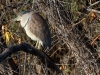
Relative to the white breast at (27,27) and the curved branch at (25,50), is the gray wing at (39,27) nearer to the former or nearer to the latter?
the white breast at (27,27)

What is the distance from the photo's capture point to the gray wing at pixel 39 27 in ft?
18.6

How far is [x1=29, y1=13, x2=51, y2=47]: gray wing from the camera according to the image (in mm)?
5671

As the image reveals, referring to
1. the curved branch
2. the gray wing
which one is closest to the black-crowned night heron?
the gray wing

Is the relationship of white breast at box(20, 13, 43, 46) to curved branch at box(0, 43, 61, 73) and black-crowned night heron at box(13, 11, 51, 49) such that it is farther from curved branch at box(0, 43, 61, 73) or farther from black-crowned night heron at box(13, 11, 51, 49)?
curved branch at box(0, 43, 61, 73)

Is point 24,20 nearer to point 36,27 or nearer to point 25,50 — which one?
point 36,27

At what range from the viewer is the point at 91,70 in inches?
212

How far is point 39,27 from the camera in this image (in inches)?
231

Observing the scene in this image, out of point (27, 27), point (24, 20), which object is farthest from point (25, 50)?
point (24, 20)

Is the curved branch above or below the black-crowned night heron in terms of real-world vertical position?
above

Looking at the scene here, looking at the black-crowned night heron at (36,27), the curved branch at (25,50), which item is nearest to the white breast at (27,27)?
the black-crowned night heron at (36,27)

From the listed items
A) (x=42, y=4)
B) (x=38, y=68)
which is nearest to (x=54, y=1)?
(x=42, y=4)

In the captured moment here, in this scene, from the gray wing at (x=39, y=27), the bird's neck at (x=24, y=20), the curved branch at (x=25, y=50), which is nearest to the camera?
the curved branch at (x=25, y=50)

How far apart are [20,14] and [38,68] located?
109cm

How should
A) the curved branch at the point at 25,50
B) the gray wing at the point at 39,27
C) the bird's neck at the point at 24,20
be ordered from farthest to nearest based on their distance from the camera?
1. the bird's neck at the point at 24,20
2. the gray wing at the point at 39,27
3. the curved branch at the point at 25,50
